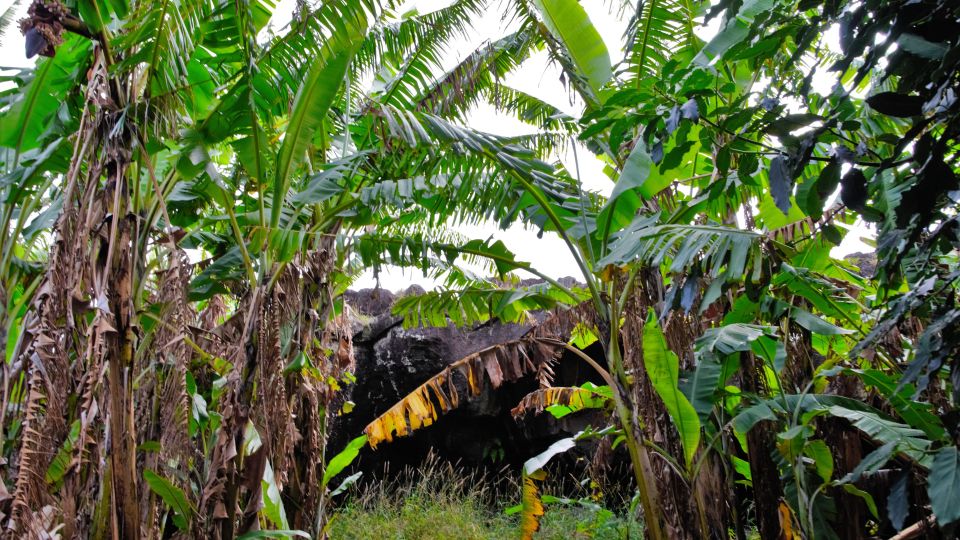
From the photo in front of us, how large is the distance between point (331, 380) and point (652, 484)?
87.1 inches

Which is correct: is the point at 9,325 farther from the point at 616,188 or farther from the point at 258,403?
the point at 616,188

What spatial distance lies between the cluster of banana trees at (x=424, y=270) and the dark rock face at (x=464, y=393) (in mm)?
4448

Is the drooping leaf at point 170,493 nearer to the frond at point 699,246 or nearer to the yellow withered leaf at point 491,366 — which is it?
the yellow withered leaf at point 491,366

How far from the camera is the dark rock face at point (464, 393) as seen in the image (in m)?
9.08

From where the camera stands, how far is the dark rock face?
908cm

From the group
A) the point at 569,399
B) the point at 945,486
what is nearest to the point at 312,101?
the point at 945,486

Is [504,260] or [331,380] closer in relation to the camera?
[504,260]

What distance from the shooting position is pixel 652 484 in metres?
3.21

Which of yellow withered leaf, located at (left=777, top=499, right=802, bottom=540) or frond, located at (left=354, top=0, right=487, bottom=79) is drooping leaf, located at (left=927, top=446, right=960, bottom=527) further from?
frond, located at (left=354, top=0, right=487, bottom=79)

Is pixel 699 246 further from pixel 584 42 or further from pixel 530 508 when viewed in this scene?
pixel 530 508

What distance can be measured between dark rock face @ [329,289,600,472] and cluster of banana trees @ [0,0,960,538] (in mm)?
4448

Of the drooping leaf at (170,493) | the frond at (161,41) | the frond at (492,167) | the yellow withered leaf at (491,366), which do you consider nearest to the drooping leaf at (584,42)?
the frond at (492,167)

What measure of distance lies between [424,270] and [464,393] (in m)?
5.36

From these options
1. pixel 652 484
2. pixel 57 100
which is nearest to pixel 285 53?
pixel 57 100
